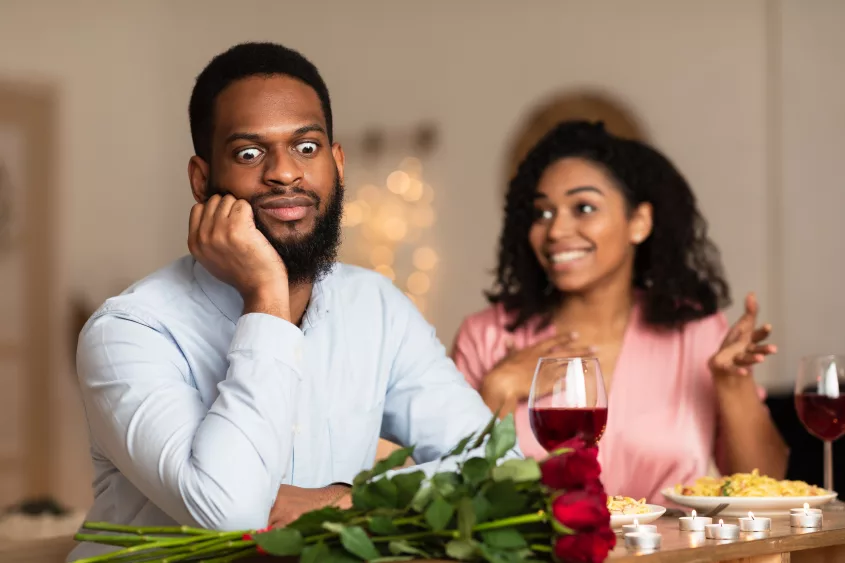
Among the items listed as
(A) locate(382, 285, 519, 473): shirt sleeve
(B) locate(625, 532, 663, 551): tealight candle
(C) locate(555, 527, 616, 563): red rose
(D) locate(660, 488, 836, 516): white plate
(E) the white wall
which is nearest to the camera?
(C) locate(555, 527, 616, 563): red rose

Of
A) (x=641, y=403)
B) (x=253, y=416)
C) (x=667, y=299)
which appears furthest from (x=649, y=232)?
(x=253, y=416)

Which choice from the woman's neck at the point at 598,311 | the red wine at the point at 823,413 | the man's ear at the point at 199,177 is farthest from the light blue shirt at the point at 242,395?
the woman's neck at the point at 598,311

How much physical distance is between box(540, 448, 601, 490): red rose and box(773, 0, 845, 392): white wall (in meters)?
4.31

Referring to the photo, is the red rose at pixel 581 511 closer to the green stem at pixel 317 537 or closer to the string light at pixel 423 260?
the green stem at pixel 317 537

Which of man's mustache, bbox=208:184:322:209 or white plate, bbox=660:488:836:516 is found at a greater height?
man's mustache, bbox=208:184:322:209

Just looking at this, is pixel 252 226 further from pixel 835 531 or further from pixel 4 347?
pixel 4 347

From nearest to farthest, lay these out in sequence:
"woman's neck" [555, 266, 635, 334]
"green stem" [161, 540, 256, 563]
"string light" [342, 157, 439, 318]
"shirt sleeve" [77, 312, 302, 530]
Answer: "green stem" [161, 540, 256, 563]
"shirt sleeve" [77, 312, 302, 530]
"woman's neck" [555, 266, 635, 334]
"string light" [342, 157, 439, 318]

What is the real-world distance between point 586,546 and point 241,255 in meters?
0.78

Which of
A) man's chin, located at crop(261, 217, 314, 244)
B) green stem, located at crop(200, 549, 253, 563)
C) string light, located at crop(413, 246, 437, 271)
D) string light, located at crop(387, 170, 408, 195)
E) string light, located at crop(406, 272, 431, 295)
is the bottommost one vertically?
green stem, located at crop(200, 549, 253, 563)

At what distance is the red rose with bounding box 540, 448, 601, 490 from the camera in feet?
3.46

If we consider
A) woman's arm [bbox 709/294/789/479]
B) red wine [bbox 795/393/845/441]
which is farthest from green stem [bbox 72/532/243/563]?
woman's arm [bbox 709/294/789/479]

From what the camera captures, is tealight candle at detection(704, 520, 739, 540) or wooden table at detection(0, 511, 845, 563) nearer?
wooden table at detection(0, 511, 845, 563)

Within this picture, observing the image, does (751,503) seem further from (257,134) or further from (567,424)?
(257,134)

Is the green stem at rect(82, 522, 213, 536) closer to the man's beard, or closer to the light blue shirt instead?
the light blue shirt
